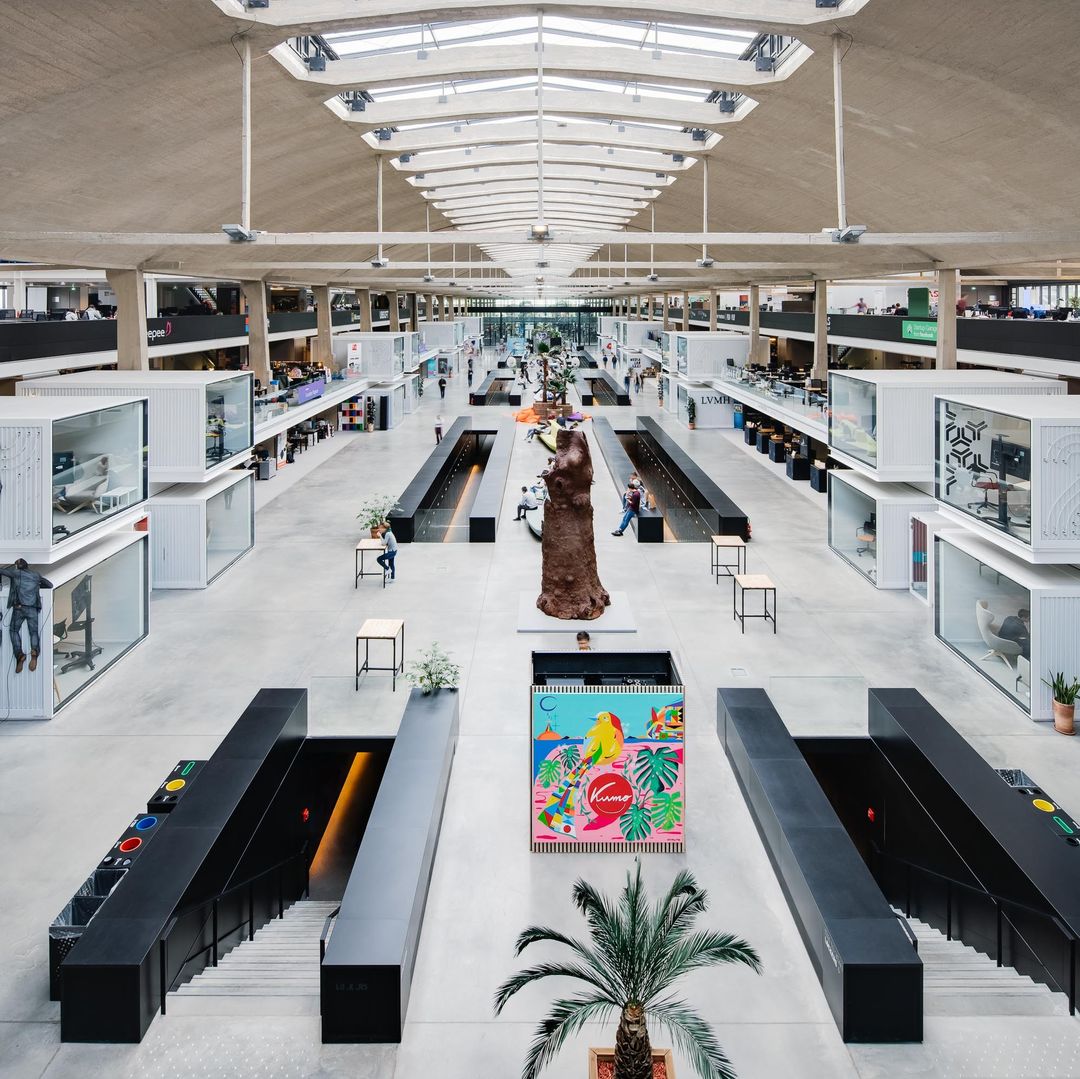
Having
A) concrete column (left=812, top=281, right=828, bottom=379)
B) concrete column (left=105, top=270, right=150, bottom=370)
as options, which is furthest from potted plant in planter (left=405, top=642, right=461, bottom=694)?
concrete column (left=812, top=281, right=828, bottom=379)

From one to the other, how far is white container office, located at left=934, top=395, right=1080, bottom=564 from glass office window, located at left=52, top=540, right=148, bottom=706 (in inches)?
427

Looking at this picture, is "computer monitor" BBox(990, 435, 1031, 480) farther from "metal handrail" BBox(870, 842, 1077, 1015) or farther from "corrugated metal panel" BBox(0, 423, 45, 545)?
"corrugated metal panel" BBox(0, 423, 45, 545)

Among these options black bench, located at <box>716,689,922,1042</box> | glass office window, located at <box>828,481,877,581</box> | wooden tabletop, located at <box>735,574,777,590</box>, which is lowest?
black bench, located at <box>716,689,922,1042</box>

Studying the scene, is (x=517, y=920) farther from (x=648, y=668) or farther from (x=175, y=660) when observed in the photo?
(x=175, y=660)

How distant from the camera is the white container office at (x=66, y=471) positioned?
10273mm

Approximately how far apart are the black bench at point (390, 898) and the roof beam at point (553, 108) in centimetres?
1460

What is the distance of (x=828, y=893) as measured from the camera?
6348 millimetres

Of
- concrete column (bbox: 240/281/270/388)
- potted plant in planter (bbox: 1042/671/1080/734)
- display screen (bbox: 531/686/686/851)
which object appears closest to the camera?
display screen (bbox: 531/686/686/851)

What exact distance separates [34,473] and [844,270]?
27.6 meters

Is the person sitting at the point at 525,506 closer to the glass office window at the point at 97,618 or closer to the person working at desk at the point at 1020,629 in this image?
the glass office window at the point at 97,618

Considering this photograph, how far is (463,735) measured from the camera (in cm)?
978

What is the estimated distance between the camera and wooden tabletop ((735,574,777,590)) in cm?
1313

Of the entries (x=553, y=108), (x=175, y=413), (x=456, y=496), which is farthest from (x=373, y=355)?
(x=175, y=413)

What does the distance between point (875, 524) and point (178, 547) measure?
37.9 ft
